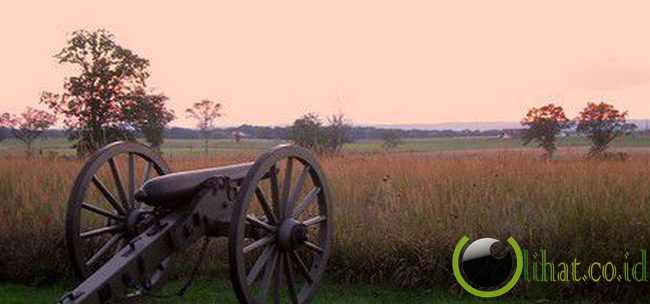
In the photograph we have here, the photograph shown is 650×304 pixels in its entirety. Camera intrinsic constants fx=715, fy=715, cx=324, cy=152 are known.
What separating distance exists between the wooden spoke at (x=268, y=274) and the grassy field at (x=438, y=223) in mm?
1209

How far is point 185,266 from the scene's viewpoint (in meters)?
7.22

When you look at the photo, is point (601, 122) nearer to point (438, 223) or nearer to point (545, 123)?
Result: point (545, 123)

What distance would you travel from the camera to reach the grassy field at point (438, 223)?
6.34 m

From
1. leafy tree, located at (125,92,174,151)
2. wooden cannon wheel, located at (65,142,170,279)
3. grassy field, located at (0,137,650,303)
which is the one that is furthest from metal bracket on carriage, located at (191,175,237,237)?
leafy tree, located at (125,92,174,151)

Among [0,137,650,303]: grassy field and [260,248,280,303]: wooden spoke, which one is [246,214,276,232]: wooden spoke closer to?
[260,248,280,303]: wooden spoke

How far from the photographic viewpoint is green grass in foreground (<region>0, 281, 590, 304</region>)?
617cm

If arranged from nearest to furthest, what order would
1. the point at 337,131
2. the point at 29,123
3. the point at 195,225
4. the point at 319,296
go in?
the point at 195,225, the point at 319,296, the point at 337,131, the point at 29,123

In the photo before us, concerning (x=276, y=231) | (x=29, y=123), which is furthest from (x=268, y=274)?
(x=29, y=123)

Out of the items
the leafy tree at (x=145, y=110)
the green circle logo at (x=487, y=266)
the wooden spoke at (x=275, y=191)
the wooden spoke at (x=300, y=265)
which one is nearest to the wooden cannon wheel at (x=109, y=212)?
the wooden spoke at (x=275, y=191)

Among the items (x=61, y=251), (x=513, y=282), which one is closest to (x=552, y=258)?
(x=513, y=282)

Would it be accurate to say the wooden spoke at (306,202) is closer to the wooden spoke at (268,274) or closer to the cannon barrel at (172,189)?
the wooden spoke at (268,274)

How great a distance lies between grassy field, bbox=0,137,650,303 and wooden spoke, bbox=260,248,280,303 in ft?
3.97

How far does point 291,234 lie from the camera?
5.33 metres

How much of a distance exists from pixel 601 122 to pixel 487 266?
186ft
